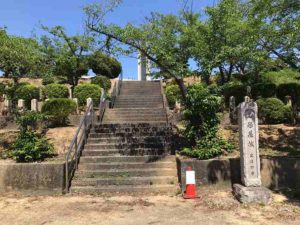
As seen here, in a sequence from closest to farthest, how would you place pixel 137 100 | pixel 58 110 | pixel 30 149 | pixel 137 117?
1. pixel 30 149
2. pixel 58 110
3. pixel 137 117
4. pixel 137 100

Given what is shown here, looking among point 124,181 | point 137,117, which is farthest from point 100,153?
point 137,117

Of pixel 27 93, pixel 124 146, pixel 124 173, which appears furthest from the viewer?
pixel 27 93

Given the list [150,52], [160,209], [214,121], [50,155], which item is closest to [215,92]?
[214,121]

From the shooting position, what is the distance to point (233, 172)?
10352mm

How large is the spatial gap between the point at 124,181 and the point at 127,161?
118cm

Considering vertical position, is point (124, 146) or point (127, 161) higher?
point (124, 146)

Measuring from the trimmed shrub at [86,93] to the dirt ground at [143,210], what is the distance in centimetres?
1192

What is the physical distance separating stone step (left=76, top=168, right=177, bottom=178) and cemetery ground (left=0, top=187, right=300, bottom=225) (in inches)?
46.9

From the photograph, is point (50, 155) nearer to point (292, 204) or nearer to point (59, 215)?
point (59, 215)

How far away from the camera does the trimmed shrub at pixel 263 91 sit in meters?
19.0

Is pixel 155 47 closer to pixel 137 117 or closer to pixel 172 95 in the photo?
pixel 137 117

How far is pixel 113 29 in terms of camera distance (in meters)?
12.0

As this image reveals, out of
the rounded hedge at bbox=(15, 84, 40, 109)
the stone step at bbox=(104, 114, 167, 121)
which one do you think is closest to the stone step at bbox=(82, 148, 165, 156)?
the stone step at bbox=(104, 114, 167, 121)

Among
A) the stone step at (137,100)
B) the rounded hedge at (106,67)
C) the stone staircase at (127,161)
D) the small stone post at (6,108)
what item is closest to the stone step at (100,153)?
the stone staircase at (127,161)
